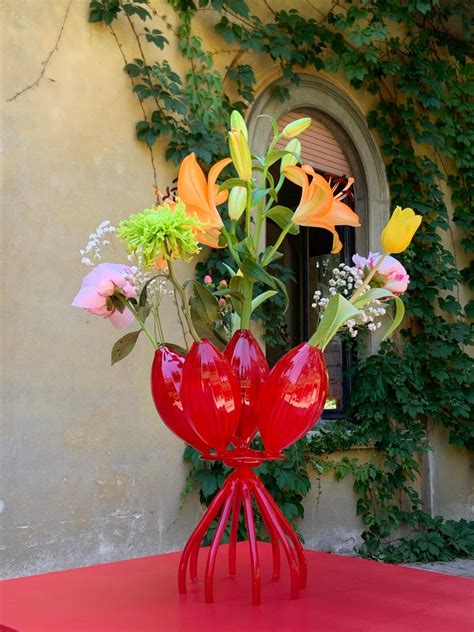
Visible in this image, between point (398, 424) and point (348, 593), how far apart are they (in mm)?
4055

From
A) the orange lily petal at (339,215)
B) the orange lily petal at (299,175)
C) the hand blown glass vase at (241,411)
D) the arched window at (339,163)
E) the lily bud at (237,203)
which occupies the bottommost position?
the hand blown glass vase at (241,411)

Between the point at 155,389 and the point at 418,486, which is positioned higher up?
the point at 155,389

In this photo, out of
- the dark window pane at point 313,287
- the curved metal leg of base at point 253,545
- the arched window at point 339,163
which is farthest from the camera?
the dark window pane at point 313,287

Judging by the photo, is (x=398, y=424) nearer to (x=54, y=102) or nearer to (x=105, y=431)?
(x=105, y=431)

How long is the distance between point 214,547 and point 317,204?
63 cm

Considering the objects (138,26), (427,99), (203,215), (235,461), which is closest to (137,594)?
(235,461)

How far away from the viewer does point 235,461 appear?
1270mm

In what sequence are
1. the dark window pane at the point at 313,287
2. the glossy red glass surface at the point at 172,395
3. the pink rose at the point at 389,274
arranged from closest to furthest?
1. the glossy red glass surface at the point at 172,395
2. the pink rose at the point at 389,274
3. the dark window pane at the point at 313,287

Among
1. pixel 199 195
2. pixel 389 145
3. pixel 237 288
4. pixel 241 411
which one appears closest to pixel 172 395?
pixel 241 411

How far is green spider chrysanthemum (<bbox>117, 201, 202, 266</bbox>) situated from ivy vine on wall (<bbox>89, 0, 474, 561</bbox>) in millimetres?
2861

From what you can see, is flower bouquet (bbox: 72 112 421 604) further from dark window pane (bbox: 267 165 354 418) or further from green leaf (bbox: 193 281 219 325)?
dark window pane (bbox: 267 165 354 418)

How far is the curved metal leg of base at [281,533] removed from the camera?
122 cm

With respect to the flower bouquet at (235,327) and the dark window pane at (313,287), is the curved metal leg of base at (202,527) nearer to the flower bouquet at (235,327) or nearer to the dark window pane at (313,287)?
the flower bouquet at (235,327)

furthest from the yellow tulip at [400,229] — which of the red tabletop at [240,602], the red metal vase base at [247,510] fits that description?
the red tabletop at [240,602]
